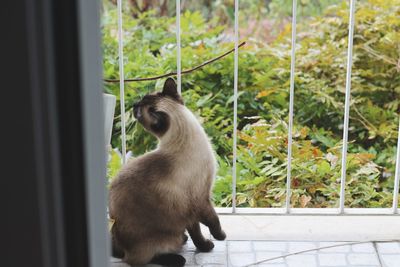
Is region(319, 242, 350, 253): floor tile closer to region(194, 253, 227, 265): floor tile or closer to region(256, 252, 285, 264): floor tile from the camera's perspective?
region(256, 252, 285, 264): floor tile

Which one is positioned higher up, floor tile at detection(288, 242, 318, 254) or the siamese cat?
the siamese cat

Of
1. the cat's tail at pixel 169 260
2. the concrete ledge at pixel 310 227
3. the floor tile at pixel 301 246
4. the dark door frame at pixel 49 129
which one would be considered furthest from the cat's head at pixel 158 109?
the dark door frame at pixel 49 129

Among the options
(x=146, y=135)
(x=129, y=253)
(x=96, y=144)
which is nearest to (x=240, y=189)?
(x=146, y=135)

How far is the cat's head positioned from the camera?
2.08m

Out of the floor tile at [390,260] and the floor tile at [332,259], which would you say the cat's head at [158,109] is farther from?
the floor tile at [390,260]

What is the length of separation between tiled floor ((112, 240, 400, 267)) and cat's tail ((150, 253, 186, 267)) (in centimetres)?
5

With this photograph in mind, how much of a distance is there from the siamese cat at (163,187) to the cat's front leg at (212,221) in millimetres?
25

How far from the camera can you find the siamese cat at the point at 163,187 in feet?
6.75

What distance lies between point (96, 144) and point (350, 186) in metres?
2.37

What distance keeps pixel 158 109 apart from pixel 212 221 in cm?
43

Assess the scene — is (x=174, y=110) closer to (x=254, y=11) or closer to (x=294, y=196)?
(x=294, y=196)

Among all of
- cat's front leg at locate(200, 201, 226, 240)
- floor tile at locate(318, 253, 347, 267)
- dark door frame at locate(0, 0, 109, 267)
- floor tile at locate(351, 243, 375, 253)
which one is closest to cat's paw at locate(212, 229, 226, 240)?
cat's front leg at locate(200, 201, 226, 240)

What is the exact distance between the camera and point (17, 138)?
1.92 feet

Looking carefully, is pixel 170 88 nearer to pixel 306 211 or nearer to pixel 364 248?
pixel 306 211
